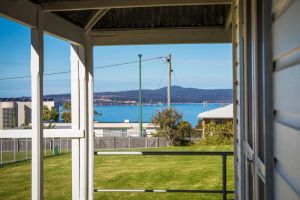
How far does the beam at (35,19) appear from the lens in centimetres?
265

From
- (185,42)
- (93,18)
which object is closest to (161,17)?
(185,42)

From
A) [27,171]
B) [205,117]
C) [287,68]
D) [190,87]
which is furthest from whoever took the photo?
[190,87]

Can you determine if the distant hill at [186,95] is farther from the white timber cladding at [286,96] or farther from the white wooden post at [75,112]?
the white timber cladding at [286,96]

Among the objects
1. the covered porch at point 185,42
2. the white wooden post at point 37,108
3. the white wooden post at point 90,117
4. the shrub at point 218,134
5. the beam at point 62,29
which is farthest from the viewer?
the shrub at point 218,134

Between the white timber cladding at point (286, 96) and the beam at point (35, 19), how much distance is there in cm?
189

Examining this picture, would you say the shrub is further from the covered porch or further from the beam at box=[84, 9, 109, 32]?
the beam at box=[84, 9, 109, 32]

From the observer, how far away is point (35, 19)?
10.0 ft

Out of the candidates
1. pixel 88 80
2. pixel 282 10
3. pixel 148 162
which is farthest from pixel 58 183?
pixel 282 10

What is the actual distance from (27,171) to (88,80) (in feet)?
19.4

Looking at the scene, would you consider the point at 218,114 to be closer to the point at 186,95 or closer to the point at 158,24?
the point at 186,95

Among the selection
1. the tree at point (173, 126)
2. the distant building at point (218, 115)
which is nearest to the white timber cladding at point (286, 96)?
the tree at point (173, 126)

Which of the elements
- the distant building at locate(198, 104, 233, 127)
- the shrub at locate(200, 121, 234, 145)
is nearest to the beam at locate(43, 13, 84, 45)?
the shrub at locate(200, 121, 234, 145)

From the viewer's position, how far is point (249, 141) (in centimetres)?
256

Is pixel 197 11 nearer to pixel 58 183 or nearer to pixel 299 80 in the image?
pixel 299 80
